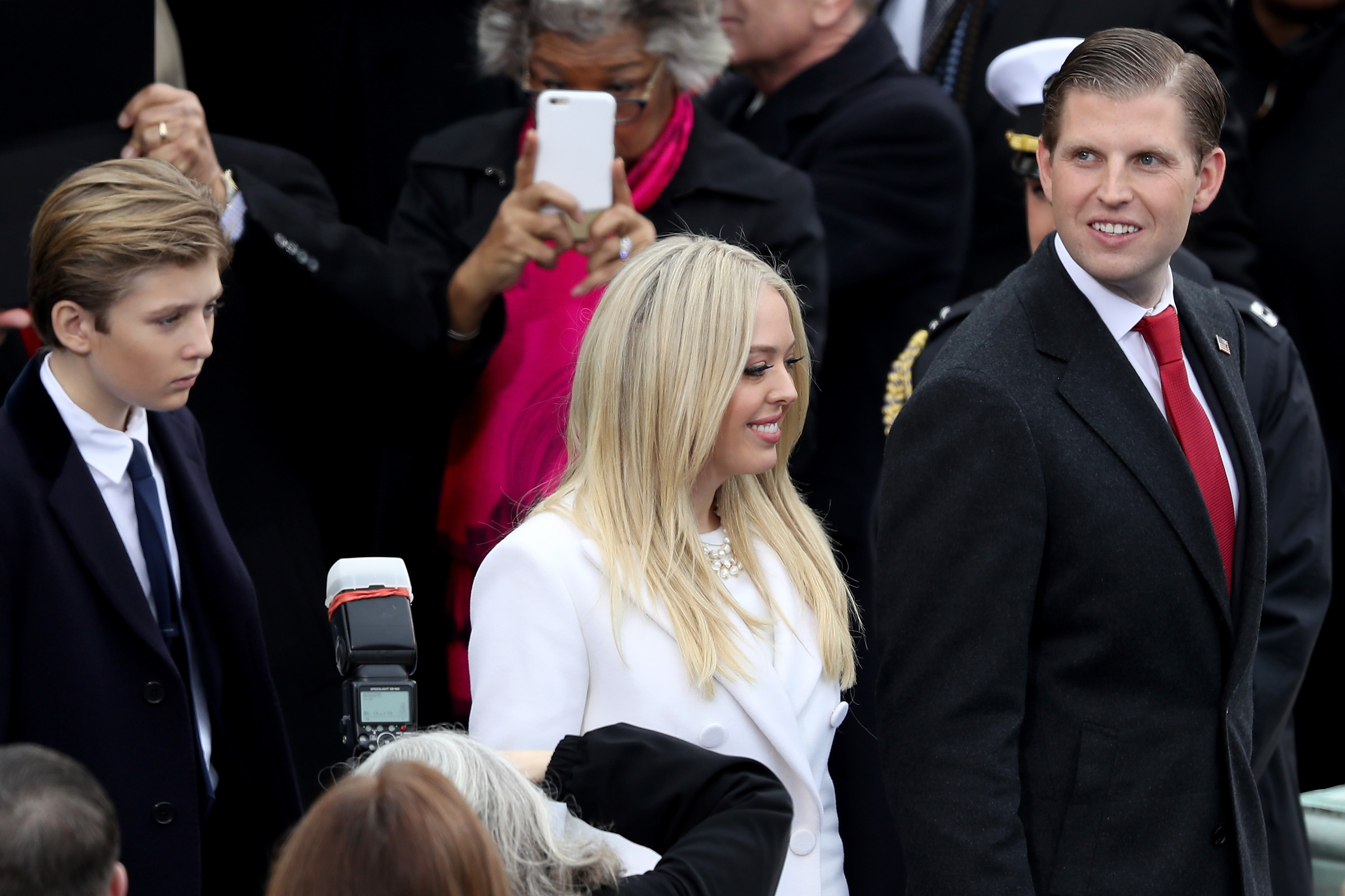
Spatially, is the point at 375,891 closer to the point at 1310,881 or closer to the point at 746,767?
the point at 746,767

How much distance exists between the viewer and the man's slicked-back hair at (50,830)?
1868 mm

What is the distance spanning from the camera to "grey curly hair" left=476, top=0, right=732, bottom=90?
13.5 ft

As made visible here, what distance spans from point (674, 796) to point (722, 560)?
2.19 ft

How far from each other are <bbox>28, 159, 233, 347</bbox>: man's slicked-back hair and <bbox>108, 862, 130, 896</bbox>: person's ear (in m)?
1.33

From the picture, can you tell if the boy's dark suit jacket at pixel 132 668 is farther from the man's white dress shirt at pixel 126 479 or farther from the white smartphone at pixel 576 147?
the white smartphone at pixel 576 147

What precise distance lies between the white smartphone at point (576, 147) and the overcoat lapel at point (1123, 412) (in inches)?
55.5

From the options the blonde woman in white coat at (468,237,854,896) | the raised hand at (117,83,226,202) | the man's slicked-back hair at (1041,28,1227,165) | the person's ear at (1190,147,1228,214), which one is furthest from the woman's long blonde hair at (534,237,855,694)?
the raised hand at (117,83,226,202)

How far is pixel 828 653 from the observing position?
2.89 meters

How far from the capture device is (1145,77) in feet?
8.93

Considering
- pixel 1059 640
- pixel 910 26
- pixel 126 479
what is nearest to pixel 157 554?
pixel 126 479

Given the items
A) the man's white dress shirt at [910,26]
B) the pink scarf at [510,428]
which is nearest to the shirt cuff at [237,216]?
the pink scarf at [510,428]

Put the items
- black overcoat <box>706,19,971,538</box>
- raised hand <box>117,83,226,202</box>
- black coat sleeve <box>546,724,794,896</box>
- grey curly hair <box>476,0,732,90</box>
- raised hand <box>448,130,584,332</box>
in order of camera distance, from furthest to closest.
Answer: black overcoat <box>706,19,971,538</box>, grey curly hair <box>476,0,732,90</box>, raised hand <box>448,130,584,332</box>, raised hand <box>117,83,226,202</box>, black coat sleeve <box>546,724,794,896</box>

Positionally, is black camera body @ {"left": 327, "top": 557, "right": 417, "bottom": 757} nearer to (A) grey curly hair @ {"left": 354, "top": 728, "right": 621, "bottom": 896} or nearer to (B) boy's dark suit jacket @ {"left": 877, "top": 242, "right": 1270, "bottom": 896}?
(A) grey curly hair @ {"left": 354, "top": 728, "right": 621, "bottom": 896}

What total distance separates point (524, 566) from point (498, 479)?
52.9 inches
